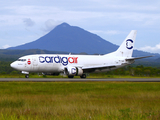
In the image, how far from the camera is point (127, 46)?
192 feet

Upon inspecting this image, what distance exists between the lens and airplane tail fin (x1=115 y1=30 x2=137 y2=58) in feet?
191

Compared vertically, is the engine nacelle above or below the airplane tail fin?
below

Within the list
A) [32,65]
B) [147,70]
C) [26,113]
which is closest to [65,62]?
[32,65]

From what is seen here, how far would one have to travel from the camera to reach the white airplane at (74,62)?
48.0 meters

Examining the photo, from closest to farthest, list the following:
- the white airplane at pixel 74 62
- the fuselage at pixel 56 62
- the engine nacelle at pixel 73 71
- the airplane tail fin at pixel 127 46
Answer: the fuselage at pixel 56 62 → the white airplane at pixel 74 62 → the engine nacelle at pixel 73 71 → the airplane tail fin at pixel 127 46

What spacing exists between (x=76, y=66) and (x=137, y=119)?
41653mm

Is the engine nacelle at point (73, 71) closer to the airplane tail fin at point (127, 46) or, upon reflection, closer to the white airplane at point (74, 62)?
the white airplane at point (74, 62)

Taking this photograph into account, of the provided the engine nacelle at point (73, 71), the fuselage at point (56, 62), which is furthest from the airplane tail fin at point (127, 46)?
the engine nacelle at point (73, 71)

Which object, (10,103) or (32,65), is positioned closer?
(10,103)

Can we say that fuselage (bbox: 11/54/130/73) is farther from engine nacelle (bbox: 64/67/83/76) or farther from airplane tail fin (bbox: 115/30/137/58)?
airplane tail fin (bbox: 115/30/137/58)

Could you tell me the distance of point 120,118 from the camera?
10914 mm

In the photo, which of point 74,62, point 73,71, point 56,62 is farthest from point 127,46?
point 56,62

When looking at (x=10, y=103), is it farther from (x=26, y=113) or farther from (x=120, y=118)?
(x=120, y=118)

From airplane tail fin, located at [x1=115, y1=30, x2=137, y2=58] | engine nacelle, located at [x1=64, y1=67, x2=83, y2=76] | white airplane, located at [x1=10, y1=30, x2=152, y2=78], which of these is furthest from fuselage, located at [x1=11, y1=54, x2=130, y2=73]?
airplane tail fin, located at [x1=115, y1=30, x2=137, y2=58]
